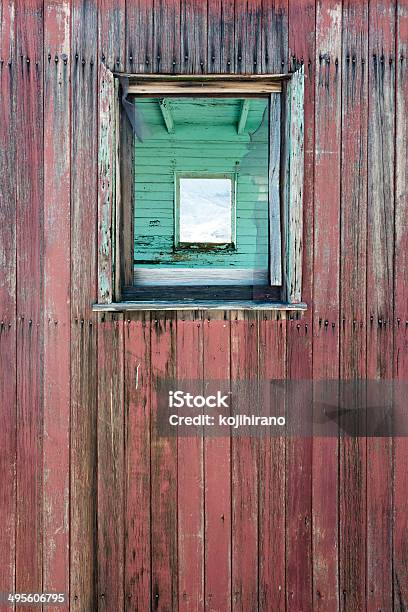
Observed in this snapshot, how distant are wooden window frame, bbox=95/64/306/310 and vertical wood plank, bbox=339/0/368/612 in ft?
0.70

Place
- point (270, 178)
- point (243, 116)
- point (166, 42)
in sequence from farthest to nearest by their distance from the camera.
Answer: point (243, 116)
point (270, 178)
point (166, 42)

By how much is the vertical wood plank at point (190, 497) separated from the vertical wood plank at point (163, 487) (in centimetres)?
3

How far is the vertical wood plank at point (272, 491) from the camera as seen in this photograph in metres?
2.28

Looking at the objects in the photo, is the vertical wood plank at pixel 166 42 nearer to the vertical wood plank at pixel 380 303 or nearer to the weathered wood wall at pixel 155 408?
the weathered wood wall at pixel 155 408

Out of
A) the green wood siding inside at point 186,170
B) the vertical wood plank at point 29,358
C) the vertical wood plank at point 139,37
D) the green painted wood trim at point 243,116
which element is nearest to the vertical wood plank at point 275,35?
the vertical wood plank at point 139,37

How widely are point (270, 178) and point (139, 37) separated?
83 centimetres

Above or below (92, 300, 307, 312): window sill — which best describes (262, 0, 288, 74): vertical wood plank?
above

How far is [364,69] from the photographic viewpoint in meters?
2.27

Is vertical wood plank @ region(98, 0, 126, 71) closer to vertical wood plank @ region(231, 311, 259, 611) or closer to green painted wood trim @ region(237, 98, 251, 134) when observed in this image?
vertical wood plank @ region(231, 311, 259, 611)

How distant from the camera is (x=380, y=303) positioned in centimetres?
230

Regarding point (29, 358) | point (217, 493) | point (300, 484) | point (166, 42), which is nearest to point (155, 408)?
point (217, 493)

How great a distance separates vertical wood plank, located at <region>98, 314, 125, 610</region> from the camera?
7.45 ft

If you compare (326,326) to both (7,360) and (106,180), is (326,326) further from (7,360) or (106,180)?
(7,360)

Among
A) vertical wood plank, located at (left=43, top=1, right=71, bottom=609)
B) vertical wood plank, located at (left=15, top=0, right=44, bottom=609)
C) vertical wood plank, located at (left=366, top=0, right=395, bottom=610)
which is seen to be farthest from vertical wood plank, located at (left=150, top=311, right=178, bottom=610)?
vertical wood plank, located at (left=366, top=0, right=395, bottom=610)
